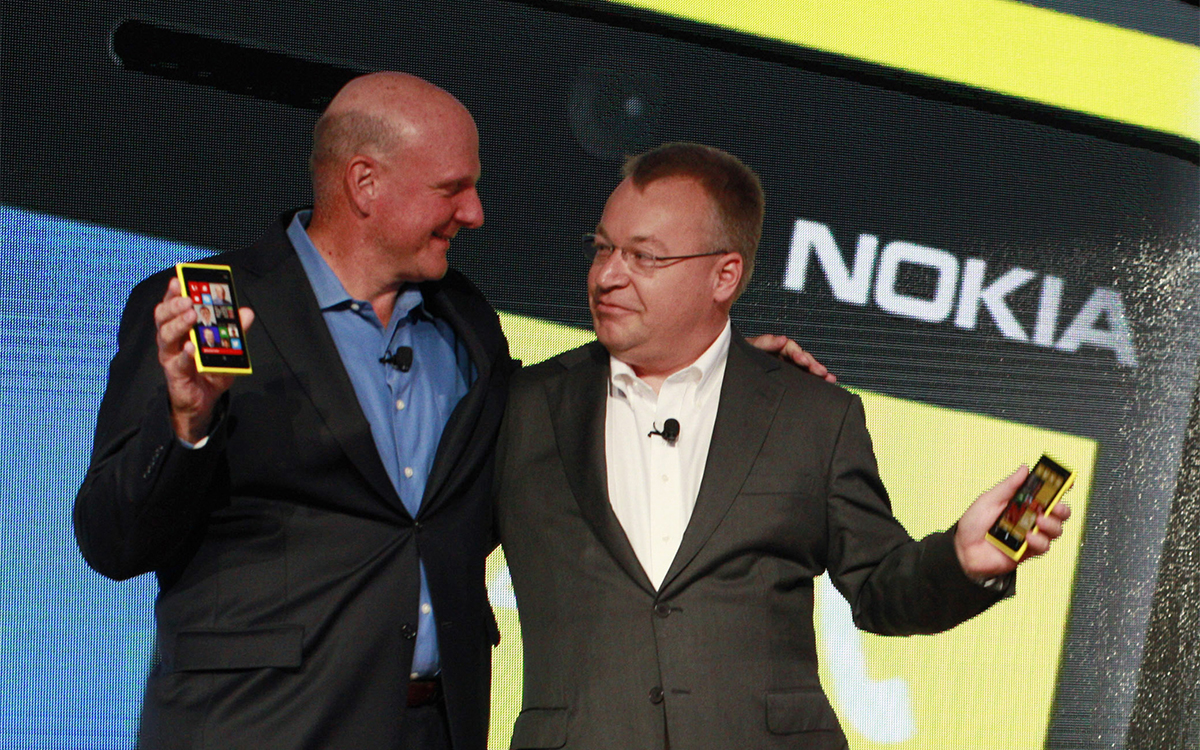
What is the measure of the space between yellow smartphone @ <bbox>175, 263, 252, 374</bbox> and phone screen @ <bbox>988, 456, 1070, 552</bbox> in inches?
42.2

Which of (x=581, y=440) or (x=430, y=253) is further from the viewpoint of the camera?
(x=430, y=253)

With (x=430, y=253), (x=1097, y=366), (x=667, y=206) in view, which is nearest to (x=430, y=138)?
(x=430, y=253)

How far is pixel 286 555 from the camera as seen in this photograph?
1.97 metres

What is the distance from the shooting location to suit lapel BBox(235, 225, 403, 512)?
1970 mm

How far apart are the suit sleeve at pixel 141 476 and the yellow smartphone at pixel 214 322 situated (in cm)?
15

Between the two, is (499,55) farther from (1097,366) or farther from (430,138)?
(1097,366)

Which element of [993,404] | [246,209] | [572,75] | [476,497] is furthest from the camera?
[993,404]

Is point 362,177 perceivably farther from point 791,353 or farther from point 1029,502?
point 1029,502

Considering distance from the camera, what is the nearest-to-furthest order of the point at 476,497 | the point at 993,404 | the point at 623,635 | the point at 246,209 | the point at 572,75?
the point at 623,635, the point at 476,497, the point at 246,209, the point at 572,75, the point at 993,404

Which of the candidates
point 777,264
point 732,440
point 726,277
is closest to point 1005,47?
point 777,264

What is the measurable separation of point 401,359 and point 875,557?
863 mm

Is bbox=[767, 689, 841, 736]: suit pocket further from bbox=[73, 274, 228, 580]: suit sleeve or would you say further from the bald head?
the bald head

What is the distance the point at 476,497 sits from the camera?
6.89ft

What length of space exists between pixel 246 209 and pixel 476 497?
1176 millimetres
